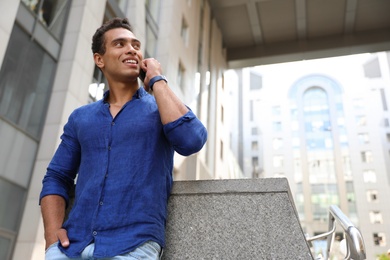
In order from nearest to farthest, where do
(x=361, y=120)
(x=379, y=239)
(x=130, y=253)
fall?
(x=130, y=253)
(x=379, y=239)
(x=361, y=120)

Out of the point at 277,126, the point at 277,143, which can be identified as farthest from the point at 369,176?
the point at 277,126

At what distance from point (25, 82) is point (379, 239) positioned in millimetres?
51166

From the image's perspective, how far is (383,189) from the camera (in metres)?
53.7

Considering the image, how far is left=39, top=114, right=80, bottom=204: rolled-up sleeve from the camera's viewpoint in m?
2.07

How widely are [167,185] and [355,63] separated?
66404 millimetres

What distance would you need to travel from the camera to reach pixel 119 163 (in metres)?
1.86

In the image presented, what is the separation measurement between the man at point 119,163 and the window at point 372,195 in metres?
57.2

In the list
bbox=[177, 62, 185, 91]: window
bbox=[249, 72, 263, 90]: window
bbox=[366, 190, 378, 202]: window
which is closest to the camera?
bbox=[177, 62, 185, 91]: window

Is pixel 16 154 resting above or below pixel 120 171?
above

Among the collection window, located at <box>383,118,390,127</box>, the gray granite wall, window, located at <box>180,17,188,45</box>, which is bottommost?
the gray granite wall

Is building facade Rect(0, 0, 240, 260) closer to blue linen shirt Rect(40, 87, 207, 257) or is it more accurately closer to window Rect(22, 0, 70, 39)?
window Rect(22, 0, 70, 39)

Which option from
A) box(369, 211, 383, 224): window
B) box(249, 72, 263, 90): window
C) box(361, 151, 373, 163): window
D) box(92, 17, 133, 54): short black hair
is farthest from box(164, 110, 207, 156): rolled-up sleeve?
box(249, 72, 263, 90): window

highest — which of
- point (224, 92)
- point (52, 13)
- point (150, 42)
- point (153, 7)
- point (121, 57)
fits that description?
point (224, 92)

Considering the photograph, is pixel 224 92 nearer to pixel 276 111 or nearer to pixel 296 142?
pixel 296 142
